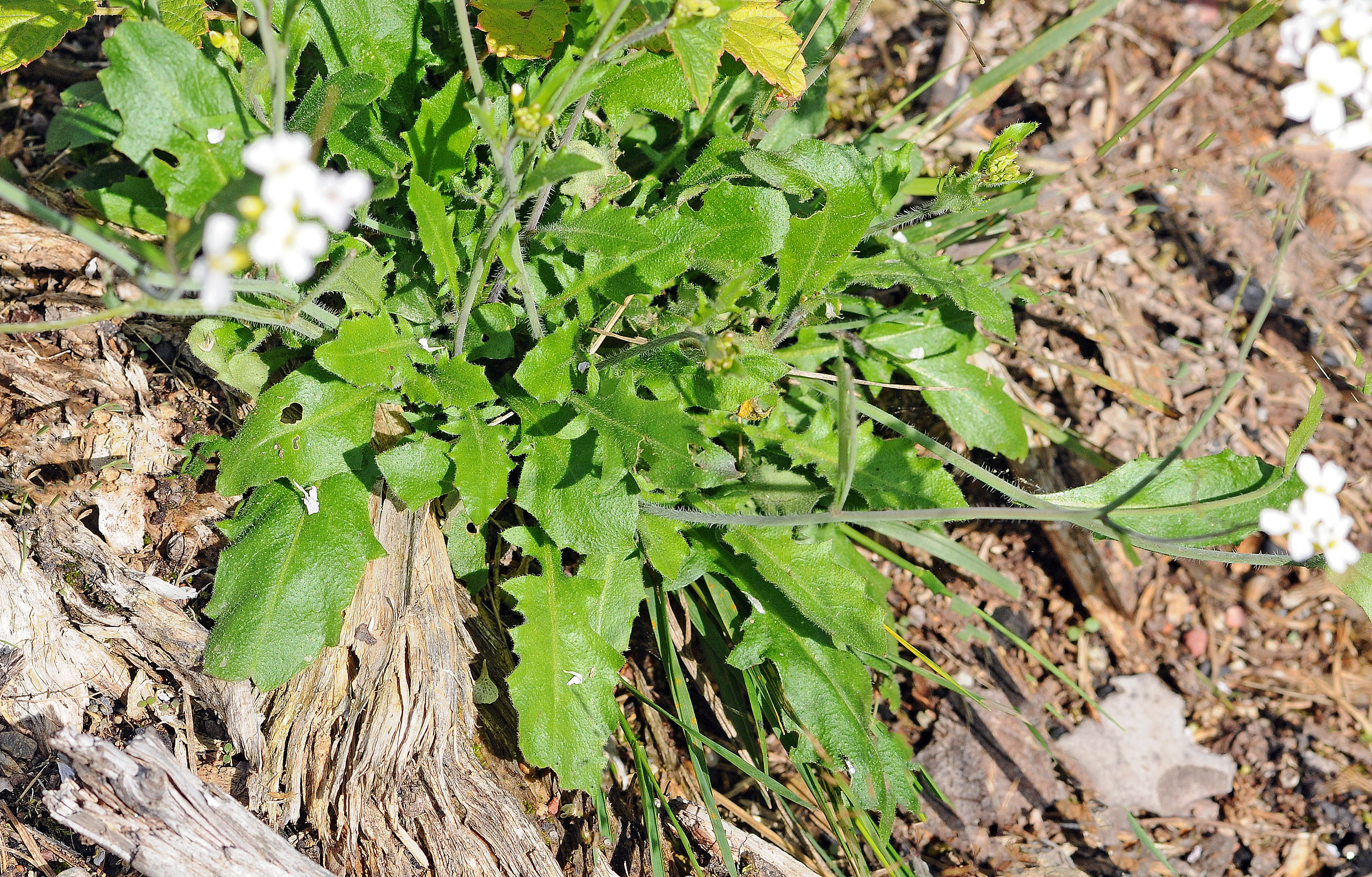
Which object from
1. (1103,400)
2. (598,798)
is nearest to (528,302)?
(598,798)

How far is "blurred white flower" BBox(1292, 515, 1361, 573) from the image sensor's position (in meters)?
1.92

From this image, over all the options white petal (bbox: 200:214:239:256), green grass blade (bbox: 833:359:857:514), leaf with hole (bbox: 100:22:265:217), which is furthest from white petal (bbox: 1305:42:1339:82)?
leaf with hole (bbox: 100:22:265:217)

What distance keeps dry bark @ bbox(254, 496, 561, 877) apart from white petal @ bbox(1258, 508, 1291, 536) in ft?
7.08

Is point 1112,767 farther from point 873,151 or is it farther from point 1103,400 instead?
point 873,151

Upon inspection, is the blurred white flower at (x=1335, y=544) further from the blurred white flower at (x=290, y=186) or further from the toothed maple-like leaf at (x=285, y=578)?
the toothed maple-like leaf at (x=285, y=578)

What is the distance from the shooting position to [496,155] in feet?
6.92

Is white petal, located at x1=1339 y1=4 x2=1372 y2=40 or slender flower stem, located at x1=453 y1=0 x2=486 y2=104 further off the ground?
white petal, located at x1=1339 y1=4 x2=1372 y2=40

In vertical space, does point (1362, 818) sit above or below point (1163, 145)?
below

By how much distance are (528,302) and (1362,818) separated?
4.06 meters

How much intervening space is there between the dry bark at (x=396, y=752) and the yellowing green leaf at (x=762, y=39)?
1.82 metres

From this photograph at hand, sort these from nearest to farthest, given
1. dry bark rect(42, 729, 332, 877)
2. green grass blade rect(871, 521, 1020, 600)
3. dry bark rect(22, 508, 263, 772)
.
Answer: dry bark rect(42, 729, 332, 877) → dry bark rect(22, 508, 263, 772) → green grass blade rect(871, 521, 1020, 600)

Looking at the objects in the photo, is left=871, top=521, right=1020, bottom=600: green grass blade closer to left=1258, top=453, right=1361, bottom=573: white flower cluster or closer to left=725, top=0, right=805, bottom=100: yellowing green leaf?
left=1258, top=453, right=1361, bottom=573: white flower cluster

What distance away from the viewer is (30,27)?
103 inches

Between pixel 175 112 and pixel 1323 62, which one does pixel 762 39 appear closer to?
pixel 1323 62
